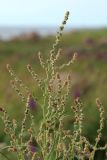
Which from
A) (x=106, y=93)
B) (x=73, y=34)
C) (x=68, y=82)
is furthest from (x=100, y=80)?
(x=73, y=34)

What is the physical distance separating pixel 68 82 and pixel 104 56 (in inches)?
667

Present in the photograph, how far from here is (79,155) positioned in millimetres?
3982

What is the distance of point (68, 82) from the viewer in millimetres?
4043

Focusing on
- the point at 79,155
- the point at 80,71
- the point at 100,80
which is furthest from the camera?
the point at 80,71

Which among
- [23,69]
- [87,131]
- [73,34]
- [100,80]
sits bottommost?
[87,131]

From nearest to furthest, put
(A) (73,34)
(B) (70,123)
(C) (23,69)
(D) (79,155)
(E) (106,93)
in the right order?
1. (D) (79,155)
2. (B) (70,123)
3. (E) (106,93)
4. (C) (23,69)
5. (A) (73,34)

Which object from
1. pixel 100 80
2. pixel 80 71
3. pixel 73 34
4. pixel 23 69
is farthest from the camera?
pixel 73 34

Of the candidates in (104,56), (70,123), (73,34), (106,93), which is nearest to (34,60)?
(104,56)

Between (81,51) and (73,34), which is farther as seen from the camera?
(73,34)

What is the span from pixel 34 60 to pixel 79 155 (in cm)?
1884

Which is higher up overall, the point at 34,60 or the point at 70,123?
the point at 34,60

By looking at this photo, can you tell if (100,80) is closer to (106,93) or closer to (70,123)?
(106,93)

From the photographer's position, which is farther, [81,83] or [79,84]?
[81,83]

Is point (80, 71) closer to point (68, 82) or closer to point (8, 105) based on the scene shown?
point (8, 105)
